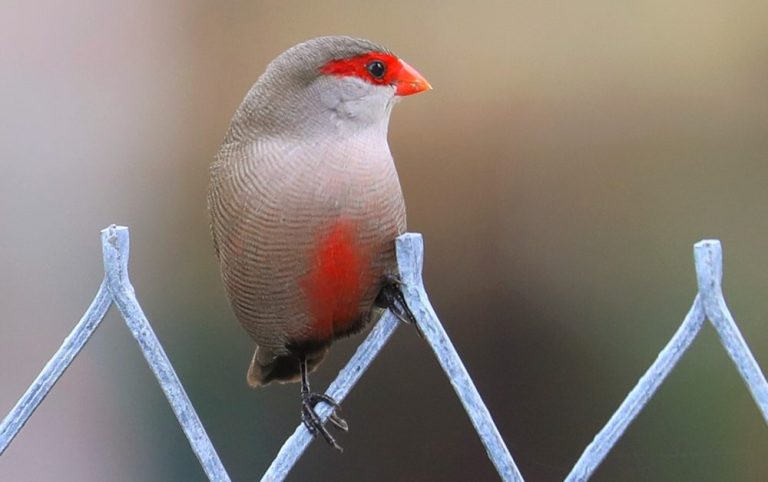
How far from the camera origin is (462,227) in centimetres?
254

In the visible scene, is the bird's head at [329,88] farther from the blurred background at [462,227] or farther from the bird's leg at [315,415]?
the blurred background at [462,227]

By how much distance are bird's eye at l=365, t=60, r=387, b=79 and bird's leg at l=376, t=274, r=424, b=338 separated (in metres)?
0.23

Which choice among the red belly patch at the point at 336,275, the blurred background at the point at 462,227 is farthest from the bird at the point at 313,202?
the blurred background at the point at 462,227

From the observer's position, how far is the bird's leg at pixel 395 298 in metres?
1.07

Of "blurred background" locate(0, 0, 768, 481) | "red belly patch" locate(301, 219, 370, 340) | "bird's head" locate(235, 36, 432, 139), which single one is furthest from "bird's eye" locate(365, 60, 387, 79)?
"blurred background" locate(0, 0, 768, 481)

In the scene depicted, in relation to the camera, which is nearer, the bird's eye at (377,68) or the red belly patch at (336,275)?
the red belly patch at (336,275)

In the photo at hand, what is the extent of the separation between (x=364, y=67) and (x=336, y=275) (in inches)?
9.6

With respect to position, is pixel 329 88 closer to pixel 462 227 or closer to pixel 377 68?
pixel 377 68

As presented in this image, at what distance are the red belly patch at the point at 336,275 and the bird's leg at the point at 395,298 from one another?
3 centimetres

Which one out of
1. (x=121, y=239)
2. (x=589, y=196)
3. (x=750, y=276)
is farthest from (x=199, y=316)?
(x=121, y=239)

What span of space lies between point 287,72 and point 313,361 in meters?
0.34

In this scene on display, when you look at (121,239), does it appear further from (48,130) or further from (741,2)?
(741,2)

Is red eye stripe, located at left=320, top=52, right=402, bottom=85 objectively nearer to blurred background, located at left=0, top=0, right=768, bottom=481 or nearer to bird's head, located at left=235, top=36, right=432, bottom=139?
bird's head, located at left=235, top=36, right=432, bottom=139

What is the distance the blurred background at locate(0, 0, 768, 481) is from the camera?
97.3 inches
